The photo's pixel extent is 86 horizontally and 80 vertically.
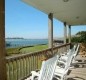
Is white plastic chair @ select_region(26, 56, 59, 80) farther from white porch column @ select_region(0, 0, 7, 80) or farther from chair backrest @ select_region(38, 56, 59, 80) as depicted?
white porch column @ select_region(0, 0, 7, 80)

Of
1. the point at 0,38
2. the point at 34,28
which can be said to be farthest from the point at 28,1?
the point at 34,28

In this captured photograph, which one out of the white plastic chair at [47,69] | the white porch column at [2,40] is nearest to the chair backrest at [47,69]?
the white plastic chair at [47,69]

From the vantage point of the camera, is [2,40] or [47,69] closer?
[47,69]

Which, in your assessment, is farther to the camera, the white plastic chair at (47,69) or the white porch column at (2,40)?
the white porch column at (2,40)

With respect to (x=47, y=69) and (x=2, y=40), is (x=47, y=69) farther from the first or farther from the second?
(x=2, y=40)

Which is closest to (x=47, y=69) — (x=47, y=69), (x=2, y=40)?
(x=47, y=69)

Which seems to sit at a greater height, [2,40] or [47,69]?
[2,40]

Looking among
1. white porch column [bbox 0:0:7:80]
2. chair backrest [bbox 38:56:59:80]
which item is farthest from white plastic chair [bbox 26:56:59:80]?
white porch column [bbox 0:0:7:80]

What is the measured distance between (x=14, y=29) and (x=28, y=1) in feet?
213

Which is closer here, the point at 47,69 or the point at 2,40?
the point at 47,69

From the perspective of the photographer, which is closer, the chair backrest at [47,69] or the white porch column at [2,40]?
the chair backrest at [47,69]

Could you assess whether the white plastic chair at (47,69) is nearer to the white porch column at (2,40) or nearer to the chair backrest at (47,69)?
the chair backrest at (47,69)

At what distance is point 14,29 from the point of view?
70.5 m

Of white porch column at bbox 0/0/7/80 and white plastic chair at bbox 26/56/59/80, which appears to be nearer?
white plastic chair at bbox 26/56/59/80
